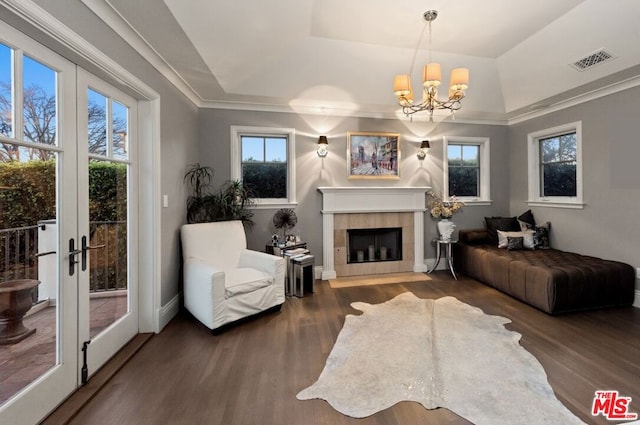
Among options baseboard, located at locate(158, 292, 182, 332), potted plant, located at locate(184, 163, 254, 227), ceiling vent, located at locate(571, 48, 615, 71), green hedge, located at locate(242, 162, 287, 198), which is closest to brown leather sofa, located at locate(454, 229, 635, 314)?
ceiling vent, located at locate(571, 48, 615, 71)

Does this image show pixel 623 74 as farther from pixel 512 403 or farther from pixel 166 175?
pixel 166 175

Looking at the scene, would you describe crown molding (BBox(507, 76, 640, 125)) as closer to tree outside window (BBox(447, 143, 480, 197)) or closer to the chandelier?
tree outside window (BBox(447, 143, 480, 197))

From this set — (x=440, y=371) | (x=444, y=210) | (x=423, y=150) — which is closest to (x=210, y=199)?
(x=440, y=371)

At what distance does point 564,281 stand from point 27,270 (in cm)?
460

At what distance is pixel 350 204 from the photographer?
439 centimetres

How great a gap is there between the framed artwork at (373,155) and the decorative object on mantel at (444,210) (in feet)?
2.56

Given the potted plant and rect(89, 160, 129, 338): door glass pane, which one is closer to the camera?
rect(89, 160, 129, 338): door glass pane

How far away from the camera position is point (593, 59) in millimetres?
3062

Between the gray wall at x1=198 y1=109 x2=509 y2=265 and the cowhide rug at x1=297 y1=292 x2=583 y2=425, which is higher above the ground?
the gray wall at x1=198 y1=109 x2=509 y2=265

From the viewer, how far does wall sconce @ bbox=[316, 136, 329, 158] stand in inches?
164

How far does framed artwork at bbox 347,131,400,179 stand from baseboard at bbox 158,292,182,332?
2974mm

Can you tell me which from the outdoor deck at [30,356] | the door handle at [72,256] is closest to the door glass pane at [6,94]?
the door handle at [72,256]

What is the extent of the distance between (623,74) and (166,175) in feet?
17.3

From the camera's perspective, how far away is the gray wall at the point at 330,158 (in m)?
4.04
